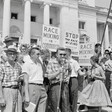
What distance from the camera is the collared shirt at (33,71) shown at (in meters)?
4.54

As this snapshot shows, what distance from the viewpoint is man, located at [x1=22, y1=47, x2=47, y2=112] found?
4551mm

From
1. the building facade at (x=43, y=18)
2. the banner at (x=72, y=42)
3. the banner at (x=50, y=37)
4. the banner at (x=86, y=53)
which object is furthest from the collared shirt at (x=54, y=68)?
the building facade at (x=43, y=18)

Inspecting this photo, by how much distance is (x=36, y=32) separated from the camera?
29.5 m

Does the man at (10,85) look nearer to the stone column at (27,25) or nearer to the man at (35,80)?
the man at (35,80)

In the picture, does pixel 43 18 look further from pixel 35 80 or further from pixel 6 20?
pixel 35 80

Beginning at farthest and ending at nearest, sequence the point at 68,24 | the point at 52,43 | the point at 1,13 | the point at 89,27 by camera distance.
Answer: the point at 89,27, the point at 68,24, the point at 1,13, the point at 52,43

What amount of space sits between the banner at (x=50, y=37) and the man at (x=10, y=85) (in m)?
3.41

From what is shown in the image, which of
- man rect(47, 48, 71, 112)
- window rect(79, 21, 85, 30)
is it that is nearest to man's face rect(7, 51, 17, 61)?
man rect(47, 48, 71, 112)

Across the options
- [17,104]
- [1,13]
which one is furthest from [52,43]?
[1,13]

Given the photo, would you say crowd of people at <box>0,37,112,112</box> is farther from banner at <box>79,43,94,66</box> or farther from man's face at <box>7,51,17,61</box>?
banner at <box>79,43,94,66</box>

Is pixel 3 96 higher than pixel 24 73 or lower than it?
lower

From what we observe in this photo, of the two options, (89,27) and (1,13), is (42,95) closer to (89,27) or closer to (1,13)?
(1,13)

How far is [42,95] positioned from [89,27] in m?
30.4

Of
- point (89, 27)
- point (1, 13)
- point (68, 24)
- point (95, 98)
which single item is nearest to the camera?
point (95, 98)
